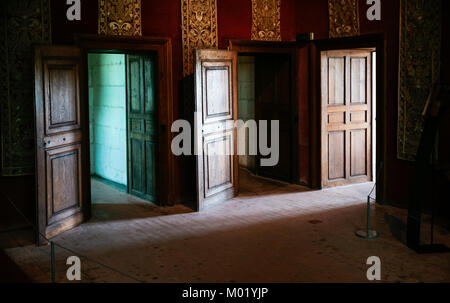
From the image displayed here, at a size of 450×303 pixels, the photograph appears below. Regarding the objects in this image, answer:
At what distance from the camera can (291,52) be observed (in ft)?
25.6

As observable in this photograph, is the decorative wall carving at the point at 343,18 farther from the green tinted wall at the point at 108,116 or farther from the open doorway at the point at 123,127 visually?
the green tinted wall at the point at 108,116

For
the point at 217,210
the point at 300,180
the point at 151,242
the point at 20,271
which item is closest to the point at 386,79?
the point at 300,180

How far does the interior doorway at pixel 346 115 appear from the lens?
7.63 m

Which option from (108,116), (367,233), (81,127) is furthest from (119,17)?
(367,233)

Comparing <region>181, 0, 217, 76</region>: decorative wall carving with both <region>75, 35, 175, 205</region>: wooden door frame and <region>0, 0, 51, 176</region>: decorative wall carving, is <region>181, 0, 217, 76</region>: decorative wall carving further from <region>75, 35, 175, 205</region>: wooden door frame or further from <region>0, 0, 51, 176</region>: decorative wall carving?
Result: <region>0, 0, 51, 176</region>: decorative wall carving

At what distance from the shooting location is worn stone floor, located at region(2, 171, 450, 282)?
446 centimetres

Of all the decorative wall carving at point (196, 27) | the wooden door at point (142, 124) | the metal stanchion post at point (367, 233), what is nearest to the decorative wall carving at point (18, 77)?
the wooden door at point (142, 124)

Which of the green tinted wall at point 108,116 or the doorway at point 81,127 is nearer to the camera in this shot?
the doorway at point 81,127

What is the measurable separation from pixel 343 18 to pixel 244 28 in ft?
4.54

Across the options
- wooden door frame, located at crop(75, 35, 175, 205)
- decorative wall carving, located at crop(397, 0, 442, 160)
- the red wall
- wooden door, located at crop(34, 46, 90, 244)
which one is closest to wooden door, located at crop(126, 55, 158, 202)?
wooden door frame, located at crop(75, 35, 175, 205)

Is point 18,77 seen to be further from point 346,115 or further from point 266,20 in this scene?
point 346,115

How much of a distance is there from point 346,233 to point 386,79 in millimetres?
2195

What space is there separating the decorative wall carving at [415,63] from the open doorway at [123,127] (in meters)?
3.16

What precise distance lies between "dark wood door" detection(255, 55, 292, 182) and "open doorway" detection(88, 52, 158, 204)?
2249 millimetres
